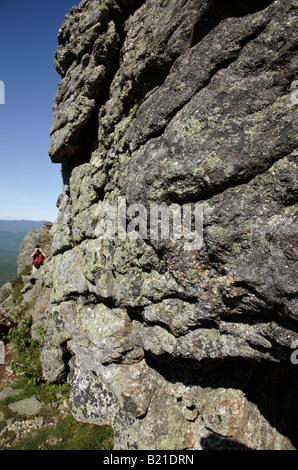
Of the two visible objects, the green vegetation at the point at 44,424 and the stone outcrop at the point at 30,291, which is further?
the stone outcrop at the point at 30,291

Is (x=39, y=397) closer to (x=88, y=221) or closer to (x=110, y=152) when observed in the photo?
(x=88, y=221)

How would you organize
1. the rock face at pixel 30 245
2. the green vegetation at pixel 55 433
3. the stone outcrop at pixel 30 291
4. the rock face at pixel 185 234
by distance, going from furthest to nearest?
the rock face at pixel 30 245 → the stone outcrop at pixel 30 291 → the green vegetation at pixel 55 433 → the rock face at pixel 185 234

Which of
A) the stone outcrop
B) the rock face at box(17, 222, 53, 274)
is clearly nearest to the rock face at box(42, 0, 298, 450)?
the stone outcrop

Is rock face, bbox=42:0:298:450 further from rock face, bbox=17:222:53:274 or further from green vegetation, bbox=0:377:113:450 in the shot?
rock face, bbox=17:222:53:274

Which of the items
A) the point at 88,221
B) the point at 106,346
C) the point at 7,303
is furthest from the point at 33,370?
the point at 7,303

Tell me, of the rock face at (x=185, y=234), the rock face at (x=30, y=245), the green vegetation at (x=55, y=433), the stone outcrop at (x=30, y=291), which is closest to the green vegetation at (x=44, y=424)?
the green vegetation at (x=55, y=433)

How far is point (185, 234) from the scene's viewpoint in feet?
28.0

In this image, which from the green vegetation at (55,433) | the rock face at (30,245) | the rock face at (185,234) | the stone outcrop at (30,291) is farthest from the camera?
the rock face at (30,245)

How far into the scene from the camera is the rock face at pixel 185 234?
23.0 ft

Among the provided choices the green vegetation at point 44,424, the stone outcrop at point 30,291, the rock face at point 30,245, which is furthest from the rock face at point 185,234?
the rock face at point 30,245

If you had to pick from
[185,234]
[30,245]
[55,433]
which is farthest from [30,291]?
[185,234]

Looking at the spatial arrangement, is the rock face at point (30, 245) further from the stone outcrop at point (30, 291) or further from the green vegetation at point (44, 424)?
the green vegetation at point (44, 424)

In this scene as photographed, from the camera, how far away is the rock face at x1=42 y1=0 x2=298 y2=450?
702 cm

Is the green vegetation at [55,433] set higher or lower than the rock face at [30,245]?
lower
